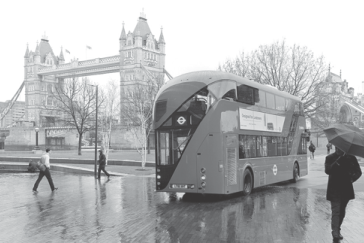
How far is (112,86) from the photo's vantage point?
47594mm

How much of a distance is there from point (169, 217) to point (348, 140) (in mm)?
4978

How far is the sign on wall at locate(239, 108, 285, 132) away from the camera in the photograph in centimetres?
1330

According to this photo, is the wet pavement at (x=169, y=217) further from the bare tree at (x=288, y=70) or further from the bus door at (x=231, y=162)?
the bare tree at (x=288, y=70)

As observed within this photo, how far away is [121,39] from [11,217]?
89815 mm

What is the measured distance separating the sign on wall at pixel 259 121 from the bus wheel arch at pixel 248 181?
1.46 metres

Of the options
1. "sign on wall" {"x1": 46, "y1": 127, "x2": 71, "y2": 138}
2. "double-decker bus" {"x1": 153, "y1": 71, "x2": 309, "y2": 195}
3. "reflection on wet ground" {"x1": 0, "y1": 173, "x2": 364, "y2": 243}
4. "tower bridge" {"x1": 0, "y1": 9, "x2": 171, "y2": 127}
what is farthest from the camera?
"tower bridge" {"x1": 0, "y1": 9, "x2": 171, "y2": 127}

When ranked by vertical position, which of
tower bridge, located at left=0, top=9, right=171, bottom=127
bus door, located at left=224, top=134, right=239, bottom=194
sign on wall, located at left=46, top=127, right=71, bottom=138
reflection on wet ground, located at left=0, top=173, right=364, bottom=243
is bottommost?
reflection on wet ground, located at left=0, top=173, right=364, bottom=243

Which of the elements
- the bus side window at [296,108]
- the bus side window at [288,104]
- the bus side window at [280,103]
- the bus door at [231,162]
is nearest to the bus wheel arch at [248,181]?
the bus door at [231,162]

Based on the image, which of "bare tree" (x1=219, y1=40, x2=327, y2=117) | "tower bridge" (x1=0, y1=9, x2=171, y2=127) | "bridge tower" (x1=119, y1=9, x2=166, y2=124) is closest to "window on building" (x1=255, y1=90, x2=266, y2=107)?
"bare tree" (x1=219, y1=40, x2=327, y2=117)

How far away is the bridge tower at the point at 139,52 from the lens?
3656 inches

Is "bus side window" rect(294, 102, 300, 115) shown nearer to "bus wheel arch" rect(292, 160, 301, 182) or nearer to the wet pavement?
"bus wheel arch" rect(292, 160, 301, 182)

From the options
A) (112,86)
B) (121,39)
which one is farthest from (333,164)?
(121,39)

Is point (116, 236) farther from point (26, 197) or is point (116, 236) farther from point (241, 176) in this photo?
point (26, 197)

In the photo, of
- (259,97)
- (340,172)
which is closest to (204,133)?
(259,97)
